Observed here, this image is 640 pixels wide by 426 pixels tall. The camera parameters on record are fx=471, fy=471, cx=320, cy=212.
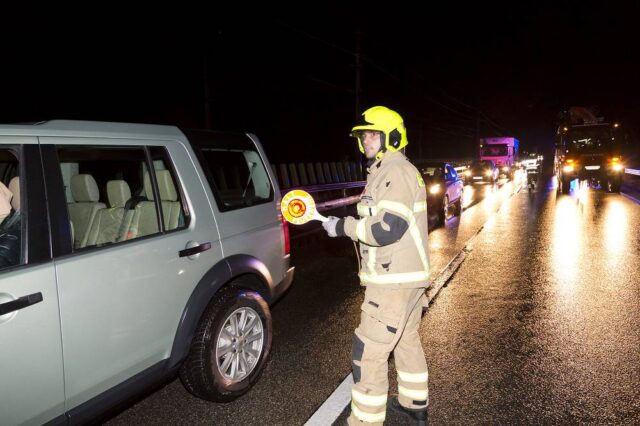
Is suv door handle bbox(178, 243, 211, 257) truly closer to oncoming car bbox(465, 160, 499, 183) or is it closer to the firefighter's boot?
the firefighter's boot

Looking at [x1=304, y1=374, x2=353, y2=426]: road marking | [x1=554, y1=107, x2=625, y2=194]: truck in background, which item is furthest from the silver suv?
[x1=554, y1=107, x2=625, y2=194]: truck in background

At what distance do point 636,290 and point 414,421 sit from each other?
4574 millimetres

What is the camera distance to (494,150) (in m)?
32.9

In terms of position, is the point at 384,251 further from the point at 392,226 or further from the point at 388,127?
the point at 388,127

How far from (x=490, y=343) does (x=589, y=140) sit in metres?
20.6

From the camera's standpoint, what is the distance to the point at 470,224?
12.0 metres

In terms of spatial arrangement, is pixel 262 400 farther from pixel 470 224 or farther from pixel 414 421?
pixel 470 224

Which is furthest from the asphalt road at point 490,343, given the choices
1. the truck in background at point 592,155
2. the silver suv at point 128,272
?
the truck in background at point 592,155

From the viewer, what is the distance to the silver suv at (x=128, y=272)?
221 centimetres

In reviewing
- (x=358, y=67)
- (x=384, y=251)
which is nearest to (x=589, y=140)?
(x=358, y=67)

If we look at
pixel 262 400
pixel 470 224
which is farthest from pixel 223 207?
pixel 470 224

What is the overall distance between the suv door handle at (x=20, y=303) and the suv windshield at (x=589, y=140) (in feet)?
77.0

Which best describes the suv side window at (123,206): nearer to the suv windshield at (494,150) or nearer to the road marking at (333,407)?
the road marking at (333,407)

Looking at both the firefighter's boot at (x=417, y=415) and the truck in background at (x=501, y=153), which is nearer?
the firefighter's boot at (x=417, y=415)
